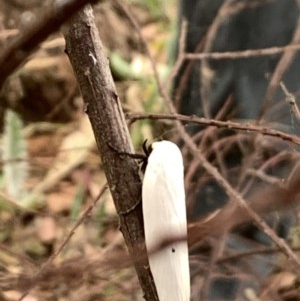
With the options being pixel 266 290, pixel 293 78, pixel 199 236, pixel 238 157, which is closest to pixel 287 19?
pixel 293 78

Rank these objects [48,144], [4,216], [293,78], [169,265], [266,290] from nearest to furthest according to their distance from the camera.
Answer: [169,265]
[266,290]
[293,78]
[4,216]
[48,144]

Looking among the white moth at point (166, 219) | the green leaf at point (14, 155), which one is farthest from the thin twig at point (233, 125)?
the green leaf at point (14, 155)

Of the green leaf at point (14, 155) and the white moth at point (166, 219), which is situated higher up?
the green leaf at point (14, 155)

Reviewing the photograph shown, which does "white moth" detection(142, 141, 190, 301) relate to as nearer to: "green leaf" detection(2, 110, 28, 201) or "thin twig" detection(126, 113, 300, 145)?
"thin twig" detection(126, 113, 300, 145)

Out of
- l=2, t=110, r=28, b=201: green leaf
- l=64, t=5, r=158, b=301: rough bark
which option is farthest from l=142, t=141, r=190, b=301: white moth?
l=2, t=110, r=28, b=201: green leaf

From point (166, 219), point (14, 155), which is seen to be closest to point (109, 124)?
point (166, 219)

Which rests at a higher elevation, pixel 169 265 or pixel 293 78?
pixel 293 78

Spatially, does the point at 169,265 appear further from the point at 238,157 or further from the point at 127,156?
the point at 238,157

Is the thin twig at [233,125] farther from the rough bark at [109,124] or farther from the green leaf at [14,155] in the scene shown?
the green leaf at [14,155]

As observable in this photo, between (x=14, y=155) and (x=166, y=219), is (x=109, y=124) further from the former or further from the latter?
(x=14, y=155)
